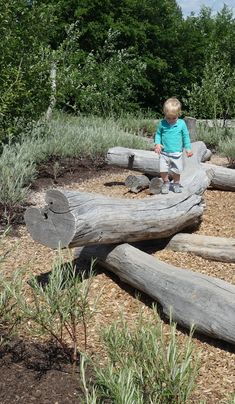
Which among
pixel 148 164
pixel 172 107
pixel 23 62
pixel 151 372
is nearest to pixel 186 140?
pixel 172 107

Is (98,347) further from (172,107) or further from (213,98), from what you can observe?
(213,98)

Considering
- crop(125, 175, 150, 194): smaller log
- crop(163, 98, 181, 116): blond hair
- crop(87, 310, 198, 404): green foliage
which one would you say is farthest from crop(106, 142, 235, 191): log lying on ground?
crop(87, 310, 198, 404): green foliage

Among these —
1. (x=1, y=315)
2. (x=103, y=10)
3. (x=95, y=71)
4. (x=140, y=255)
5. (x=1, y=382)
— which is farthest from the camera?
(x=103, y=10)

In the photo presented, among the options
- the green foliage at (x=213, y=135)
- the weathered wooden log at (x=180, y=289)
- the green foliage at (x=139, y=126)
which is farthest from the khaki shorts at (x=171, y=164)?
the green foliage at (x=139, y=126)

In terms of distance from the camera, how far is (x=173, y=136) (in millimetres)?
6230

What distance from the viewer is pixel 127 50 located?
55.0 ft

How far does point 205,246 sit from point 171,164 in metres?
1.31

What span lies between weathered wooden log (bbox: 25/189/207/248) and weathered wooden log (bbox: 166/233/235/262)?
106mm

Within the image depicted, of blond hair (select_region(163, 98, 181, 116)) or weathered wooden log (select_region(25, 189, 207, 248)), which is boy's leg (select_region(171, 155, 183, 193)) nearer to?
blond hair (select_region(163, 98, 181, 116))

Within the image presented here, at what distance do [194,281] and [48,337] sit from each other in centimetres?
101

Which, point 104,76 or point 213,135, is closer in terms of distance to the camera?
point 213,135

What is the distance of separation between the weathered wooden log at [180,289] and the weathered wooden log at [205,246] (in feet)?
2.99

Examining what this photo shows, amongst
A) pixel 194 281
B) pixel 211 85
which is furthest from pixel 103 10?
pixel 194 281

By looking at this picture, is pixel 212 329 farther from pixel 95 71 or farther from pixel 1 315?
pixel 95 71
